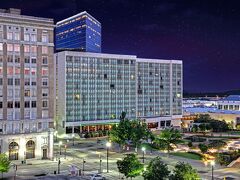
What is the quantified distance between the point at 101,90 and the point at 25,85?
235 ft

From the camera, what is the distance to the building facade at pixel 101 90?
163m

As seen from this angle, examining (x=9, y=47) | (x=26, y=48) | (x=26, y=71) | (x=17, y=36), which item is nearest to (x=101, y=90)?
(x=26, y=71)

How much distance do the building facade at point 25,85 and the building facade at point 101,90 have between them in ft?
180

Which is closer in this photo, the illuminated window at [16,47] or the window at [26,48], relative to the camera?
the illuminated window at [16,47]

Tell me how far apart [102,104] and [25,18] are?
7668cm

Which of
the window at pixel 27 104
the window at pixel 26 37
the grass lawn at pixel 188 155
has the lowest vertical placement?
the grass lawn at pixel 188 155

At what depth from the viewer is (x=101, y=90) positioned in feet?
567

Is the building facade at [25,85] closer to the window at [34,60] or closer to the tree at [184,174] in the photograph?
the window at [34,60]

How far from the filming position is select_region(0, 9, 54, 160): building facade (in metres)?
99.6

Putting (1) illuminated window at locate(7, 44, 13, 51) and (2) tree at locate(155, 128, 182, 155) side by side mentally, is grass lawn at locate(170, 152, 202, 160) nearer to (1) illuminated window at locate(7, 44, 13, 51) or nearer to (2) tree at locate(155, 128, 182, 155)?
(2) tree at locate(155, 128, 182, 155)

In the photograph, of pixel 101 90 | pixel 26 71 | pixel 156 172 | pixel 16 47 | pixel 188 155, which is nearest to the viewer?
pixel 156 172

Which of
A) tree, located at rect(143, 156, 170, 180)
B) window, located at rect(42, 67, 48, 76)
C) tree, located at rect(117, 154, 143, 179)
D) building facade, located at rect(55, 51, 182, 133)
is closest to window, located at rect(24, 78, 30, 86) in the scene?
window, located at rect(42, 67, 48, 76)

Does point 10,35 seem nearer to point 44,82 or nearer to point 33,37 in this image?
point 33,37

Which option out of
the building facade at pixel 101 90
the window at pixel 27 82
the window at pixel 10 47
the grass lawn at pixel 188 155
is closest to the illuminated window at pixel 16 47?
the window at pixel 10 47
